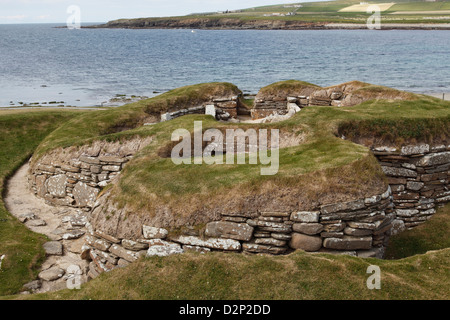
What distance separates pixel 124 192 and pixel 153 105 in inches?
498

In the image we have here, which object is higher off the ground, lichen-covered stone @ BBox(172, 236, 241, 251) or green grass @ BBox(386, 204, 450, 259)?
lichen-covered stone @ BBox(172, 236, 241, 251)

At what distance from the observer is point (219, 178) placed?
41.5 feet

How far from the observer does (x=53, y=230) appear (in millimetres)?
15945

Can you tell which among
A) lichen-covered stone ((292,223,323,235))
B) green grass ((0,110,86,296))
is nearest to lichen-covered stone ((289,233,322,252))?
lichen-covered stone ((292,223,323,235))

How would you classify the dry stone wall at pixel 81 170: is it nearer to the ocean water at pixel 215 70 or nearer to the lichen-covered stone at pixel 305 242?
the lichen-covered stone at pixel 305 242

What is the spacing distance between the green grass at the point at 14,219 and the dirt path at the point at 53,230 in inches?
14.9

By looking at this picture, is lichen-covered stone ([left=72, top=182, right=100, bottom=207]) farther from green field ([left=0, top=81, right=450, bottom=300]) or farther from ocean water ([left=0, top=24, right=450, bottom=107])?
ocean water ([left=0, top=24, right=450, bottom=107])

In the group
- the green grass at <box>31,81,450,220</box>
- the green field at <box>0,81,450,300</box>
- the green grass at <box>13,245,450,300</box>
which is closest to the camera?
the green grass at <box>13,245,450,300</box>

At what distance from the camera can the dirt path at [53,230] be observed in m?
12.6

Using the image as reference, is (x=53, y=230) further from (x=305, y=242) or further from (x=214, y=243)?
(x=305, y=242)

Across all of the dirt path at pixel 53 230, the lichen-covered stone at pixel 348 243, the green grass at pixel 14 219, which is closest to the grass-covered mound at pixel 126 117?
the dirt path at pixel 53 230

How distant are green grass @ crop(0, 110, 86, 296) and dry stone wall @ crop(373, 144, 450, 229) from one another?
44.5 feet

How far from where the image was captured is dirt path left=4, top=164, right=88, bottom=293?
12625mm
